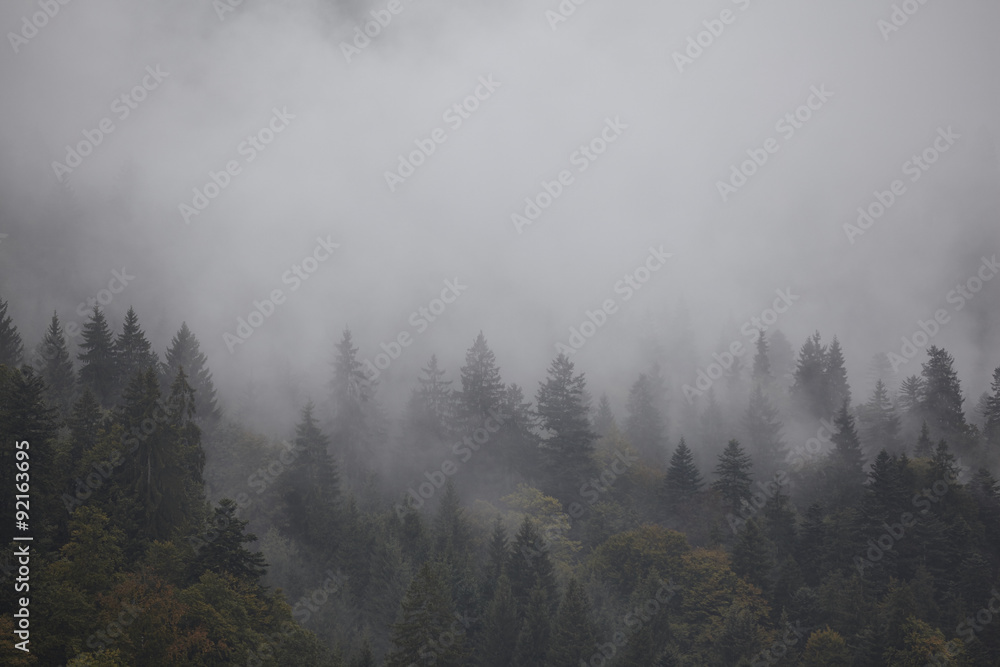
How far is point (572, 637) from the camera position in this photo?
5431 centimetres

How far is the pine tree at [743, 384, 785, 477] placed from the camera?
90938 millimetres

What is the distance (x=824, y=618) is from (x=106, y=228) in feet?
463

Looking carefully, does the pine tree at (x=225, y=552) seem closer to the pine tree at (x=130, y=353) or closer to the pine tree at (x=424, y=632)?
the pine tree at (x=424, y=632)

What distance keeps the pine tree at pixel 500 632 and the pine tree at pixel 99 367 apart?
139 ft

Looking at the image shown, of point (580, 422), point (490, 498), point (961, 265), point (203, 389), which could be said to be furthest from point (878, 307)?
point (203, 389)

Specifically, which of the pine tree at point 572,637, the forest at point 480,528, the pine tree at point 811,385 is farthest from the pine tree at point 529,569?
the pine tree at point 811,385

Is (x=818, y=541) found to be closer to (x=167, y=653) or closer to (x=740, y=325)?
(x=167, y=653)

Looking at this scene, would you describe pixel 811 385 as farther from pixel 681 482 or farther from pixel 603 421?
pixel 681 482

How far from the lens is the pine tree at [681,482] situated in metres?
78.7

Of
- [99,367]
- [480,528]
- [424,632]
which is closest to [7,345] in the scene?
[99,367]

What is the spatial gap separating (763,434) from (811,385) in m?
16.6

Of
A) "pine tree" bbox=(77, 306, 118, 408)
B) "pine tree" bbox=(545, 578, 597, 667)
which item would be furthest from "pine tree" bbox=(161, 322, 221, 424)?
"pine tree" bbox=(545, 578, 597, 667)

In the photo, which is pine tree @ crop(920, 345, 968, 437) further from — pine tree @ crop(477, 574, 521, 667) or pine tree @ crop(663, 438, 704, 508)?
pine tree @ crop(477, 574, 521, 667)

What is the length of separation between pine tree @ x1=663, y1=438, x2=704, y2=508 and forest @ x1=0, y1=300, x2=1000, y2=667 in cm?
30
